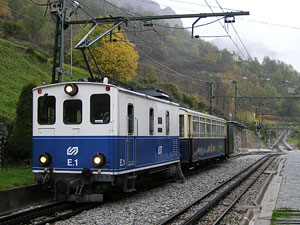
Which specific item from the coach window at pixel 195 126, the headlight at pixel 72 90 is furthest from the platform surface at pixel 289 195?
the headlight at pixel 72 90

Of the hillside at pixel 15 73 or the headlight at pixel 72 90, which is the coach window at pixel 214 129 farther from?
the headlight at pixel 72 90

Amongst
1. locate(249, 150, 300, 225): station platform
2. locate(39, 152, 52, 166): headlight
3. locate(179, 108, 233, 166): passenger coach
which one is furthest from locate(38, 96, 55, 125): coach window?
locate(179, 108, 233, 166): passenger coach

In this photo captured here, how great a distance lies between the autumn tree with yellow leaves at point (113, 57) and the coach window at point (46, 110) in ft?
80.6

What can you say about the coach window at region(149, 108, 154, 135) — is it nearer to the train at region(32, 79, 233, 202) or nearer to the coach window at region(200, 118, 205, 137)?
the train at region(32, 79, 233, 202)

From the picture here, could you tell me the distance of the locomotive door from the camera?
10383 mm

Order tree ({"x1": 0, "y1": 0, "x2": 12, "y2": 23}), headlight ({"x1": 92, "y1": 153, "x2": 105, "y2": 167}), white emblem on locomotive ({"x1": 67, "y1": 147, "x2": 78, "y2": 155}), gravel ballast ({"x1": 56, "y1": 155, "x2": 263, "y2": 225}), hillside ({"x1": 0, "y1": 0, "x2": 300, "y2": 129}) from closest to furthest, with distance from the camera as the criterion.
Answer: gravel ballast ({"x1": 56, "y1": 155, "x2": 263, "y2": 225}) < headlight ({"x1": 92, "y1": 153, "x2": 105, "y2": 167}) < white emblem on locomotive ({"x1": 67, "y1": 147, "x2": 78, "y2": 155}) < hillside ({"x1": 0, "y1": 0, "x2": 300, "y2": 129}) < tree ({"x1": 0, "y1": 0, "x2": 12, "y2": 23})

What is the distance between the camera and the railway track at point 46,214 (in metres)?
8.38

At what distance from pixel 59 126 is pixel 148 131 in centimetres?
283

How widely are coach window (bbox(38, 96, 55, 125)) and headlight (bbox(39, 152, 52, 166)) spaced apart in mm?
861

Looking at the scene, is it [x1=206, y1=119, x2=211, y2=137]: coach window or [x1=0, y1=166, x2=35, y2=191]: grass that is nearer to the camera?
[x1=0, y1=166, x2=35, y2=191]: grass

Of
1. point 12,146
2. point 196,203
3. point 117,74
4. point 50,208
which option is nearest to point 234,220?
point 196,203

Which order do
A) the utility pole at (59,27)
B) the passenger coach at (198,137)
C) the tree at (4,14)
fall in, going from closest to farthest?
the utility pole at (59,27) < the passenger coach at (198,137) < the tree at (4,14)

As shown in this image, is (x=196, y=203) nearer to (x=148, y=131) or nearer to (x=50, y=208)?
(x=148, y=131)

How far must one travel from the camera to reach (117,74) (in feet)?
137
